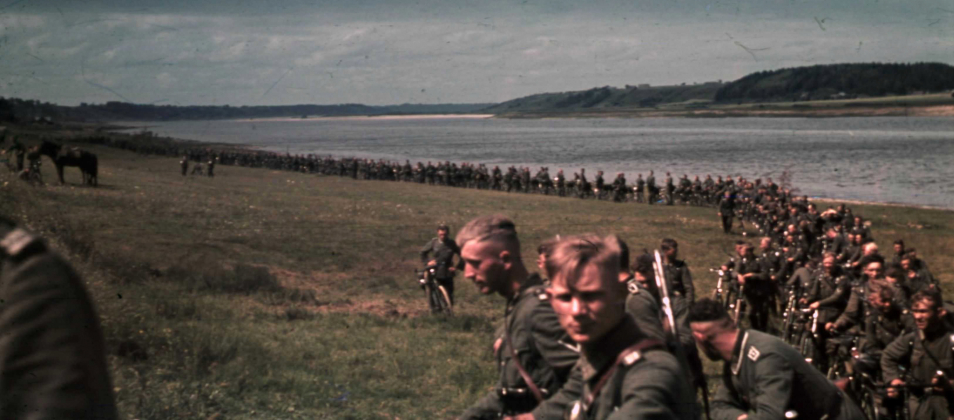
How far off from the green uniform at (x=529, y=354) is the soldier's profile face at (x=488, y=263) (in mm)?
127

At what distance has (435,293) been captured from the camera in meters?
13.1

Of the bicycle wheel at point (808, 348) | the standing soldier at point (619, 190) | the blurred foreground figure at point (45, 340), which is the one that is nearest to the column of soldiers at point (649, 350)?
the blurred foreground figure at point (45, 340)

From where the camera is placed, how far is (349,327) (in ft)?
37.7

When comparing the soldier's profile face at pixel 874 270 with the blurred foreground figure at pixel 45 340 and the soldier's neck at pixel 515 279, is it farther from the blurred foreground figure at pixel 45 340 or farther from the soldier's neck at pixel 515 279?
the blurred foreground figure at pixel 45 340

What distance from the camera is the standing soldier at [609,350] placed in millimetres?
2189

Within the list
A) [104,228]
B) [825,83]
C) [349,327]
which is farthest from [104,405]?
[825,83]

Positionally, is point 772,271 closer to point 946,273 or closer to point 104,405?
point 946,273

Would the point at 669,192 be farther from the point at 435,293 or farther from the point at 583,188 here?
the point at 435,293

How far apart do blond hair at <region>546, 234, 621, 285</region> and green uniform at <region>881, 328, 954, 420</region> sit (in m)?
4.89

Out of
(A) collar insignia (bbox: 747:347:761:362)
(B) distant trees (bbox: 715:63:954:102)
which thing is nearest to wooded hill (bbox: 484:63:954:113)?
(B) distant trees (bbox: 715:63:954:102)

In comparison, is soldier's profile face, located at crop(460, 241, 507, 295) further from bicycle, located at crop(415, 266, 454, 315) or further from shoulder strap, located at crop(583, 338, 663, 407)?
bicycle, located at crop(415, 266, 454, 315)

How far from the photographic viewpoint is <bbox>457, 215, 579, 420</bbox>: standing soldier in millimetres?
3113

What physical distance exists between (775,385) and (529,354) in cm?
126

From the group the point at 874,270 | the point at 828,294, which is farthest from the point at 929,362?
the point at 828,294
